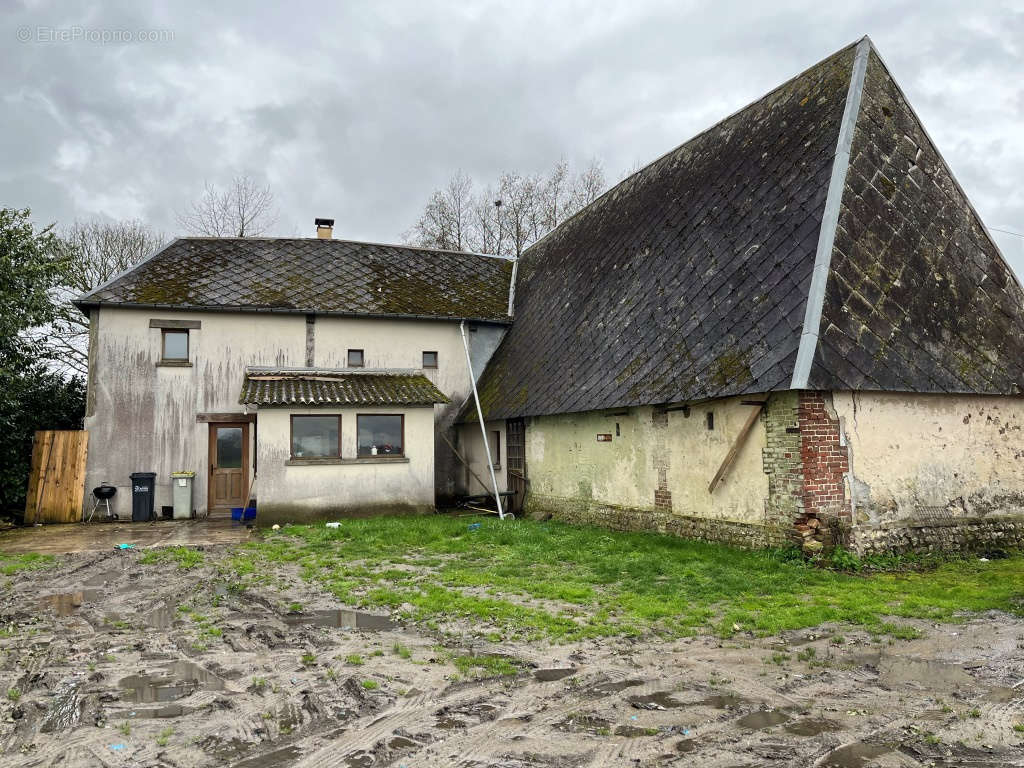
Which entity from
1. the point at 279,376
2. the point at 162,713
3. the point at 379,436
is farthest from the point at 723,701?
the point at 279,376

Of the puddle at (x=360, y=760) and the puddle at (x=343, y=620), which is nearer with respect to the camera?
the puddle at (x=360, y=760)

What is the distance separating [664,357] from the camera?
Result: 1103 cm

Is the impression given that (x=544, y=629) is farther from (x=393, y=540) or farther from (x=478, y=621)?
(x=393, y=540)

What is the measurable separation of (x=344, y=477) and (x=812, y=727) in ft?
38.2

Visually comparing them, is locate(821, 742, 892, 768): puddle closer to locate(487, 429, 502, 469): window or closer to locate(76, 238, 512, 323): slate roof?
locate(487, 429, 502, 469): window

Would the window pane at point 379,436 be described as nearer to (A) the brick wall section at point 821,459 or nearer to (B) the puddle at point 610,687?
(A) the brick wall section at point 821,459

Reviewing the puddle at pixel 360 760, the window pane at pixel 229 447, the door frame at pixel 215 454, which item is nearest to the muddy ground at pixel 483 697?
the puddle at pixel 360 760

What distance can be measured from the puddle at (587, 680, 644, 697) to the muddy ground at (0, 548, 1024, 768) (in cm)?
3

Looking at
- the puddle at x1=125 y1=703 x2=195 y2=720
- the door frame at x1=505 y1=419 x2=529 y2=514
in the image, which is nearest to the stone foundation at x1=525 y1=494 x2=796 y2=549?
the door frame at x1=505 y1=419 x2=529 y2=514

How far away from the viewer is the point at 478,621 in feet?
20.3

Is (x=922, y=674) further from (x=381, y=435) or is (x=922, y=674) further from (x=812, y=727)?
(x=381, y=435)

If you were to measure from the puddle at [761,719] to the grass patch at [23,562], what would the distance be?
9240mm

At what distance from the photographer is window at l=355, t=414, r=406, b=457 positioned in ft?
48.4

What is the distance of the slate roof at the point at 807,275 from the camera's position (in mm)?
9023
